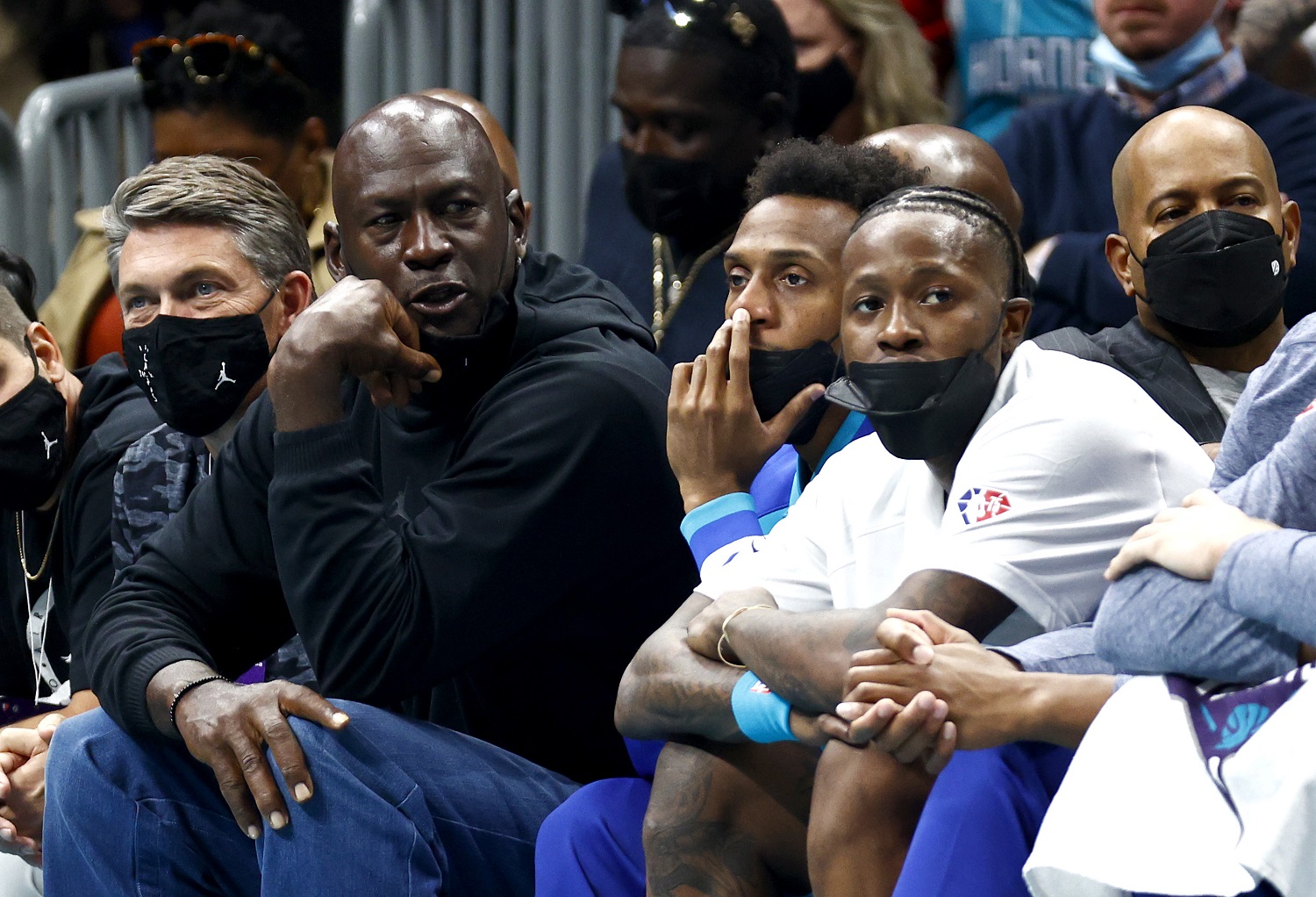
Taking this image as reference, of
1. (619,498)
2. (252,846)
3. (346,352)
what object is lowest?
(252,846)

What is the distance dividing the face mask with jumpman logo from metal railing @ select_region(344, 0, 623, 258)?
1830 millimetres

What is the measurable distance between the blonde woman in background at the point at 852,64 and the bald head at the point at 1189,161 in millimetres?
1130

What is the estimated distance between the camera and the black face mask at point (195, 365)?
3.78 m

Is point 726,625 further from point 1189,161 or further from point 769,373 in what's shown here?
point 1189,161

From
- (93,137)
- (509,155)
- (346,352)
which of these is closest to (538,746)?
(346,352)

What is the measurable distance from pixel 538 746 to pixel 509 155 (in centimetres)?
181

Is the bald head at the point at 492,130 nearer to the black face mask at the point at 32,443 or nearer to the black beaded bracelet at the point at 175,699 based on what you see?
the black face mask at the point at 32,443

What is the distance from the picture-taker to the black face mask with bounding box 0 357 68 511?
4004 millimetres

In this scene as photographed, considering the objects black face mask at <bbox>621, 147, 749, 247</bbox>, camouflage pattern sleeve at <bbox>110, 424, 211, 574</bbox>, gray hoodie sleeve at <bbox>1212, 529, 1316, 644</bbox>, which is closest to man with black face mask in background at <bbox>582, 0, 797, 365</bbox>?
black face mask at <bbox>621, 147, 749, 247</bbox>

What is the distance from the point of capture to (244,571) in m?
3.56

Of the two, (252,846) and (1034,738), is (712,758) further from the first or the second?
(252,846)

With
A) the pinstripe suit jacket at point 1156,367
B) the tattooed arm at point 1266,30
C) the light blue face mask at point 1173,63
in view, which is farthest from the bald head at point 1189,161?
the tattooed arm at point 1266,30

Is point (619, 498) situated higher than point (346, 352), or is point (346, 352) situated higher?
point (346, 352)

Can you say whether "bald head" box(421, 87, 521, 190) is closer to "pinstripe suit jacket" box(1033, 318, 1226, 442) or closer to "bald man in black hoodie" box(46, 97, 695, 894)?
"bald man in black hoodie" box(46, 97, 695, 894)
